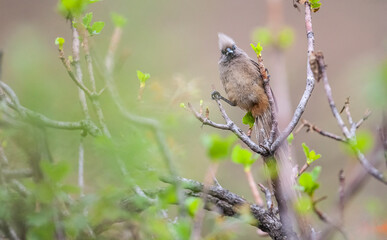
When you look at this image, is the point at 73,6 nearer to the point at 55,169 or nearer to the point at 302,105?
the point at 55,169

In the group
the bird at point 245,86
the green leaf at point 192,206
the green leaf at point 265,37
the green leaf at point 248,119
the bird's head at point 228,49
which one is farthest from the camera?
the bird's head at point 228,49

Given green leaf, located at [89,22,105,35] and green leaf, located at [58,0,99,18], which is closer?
green leaf, located at [58,0,99,18]

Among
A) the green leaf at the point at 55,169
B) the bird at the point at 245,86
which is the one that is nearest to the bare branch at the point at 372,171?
the green leaf at the point at 55,169

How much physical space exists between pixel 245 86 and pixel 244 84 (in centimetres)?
1

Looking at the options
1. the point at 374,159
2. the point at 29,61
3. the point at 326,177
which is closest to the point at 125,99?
the point at 29,61

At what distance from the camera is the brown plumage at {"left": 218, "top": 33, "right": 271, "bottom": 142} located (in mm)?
2064

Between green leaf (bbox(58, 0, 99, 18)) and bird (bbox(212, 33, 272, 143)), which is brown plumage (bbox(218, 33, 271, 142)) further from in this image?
green leaf (bbox(58, 0, 99, 18))

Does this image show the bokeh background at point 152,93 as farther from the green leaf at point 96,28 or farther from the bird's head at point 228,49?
the bird's head at point 228,49

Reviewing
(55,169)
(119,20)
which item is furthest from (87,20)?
(55,169)

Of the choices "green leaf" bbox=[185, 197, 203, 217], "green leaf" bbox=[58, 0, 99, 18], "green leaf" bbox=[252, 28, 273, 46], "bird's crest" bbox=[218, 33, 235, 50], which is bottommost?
"green leaf" bbox=[185, 197, 203, 217]

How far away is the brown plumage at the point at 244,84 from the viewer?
2064 mm

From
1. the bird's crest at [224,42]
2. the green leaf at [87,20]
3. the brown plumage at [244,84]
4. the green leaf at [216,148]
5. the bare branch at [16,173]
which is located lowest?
the brown plumage at [244,84]

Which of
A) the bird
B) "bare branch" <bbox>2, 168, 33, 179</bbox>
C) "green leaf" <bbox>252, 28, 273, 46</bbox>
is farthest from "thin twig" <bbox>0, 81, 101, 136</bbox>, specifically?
the bird

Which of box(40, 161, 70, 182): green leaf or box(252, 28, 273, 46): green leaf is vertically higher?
box(252, 28, 273, 46): green leaf
